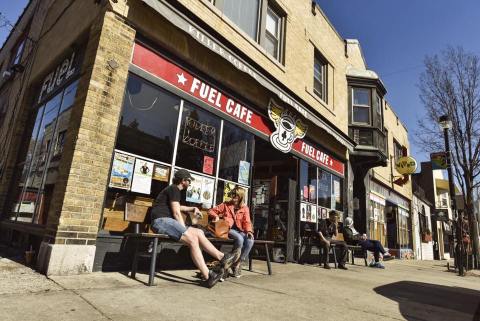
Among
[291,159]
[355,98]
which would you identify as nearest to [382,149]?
[355,98]

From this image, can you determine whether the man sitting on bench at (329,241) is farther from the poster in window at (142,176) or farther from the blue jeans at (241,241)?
the poster in window at (142,176)

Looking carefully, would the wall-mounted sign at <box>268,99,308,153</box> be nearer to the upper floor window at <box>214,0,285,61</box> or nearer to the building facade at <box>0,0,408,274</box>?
the building facade at <box>0,0,408,274</box>

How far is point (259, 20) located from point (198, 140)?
4.60 meters

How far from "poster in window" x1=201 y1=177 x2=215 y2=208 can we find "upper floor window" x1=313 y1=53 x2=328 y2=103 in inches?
270

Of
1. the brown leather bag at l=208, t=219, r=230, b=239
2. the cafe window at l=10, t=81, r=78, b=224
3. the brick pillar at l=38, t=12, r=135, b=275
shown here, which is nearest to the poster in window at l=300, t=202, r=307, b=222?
the brown leather bag at l=208, t=219, r=230, b=239

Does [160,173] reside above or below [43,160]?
below

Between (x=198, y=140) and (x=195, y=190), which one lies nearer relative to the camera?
(x=195, y=190)

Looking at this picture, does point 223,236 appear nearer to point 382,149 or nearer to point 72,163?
point 72,163

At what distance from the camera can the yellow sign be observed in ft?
60.5

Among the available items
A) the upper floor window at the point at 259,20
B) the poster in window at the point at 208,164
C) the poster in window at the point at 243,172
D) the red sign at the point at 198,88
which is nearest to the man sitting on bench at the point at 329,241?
the red sign at the point at 198,88

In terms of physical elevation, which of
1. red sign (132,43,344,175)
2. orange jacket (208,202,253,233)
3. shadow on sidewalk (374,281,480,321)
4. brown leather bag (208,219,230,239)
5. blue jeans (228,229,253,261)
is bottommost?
shadow on sidewalk (374,281,480,321)

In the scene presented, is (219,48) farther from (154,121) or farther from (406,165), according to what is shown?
(406,165)

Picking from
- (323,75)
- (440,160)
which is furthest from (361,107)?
(440,160)

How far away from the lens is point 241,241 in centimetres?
523
